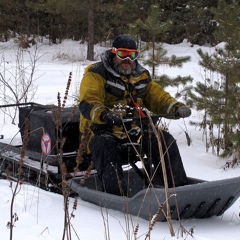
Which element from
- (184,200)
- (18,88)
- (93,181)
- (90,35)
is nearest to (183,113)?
(184,200)

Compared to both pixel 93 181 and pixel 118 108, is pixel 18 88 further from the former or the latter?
pixel 118 108

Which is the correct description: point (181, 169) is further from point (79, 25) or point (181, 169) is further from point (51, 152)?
point (79, 25)

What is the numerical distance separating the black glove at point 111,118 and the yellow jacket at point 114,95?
3.0 inches

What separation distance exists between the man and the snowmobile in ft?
0.42

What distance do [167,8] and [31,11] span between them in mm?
5600

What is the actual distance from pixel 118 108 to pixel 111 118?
335 millimetres

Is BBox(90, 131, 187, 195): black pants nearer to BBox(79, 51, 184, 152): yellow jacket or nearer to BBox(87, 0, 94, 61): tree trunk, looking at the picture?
BBox(79, 51, 184, 152): yellow jacket

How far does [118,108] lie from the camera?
13.8 ft

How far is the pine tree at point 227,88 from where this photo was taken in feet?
17.8

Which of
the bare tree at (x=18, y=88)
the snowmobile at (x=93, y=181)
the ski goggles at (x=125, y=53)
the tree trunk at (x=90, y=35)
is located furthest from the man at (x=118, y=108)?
the tree trunk at (x=90, y=35)

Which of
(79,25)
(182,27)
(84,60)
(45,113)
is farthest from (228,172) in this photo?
(79,25)

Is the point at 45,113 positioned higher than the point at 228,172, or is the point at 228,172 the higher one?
the point at 45,113

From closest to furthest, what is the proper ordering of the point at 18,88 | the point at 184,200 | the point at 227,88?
the point at 184,200 < the point at 227,88 < the point at 18,88

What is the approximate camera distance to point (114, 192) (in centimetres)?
→ 400
